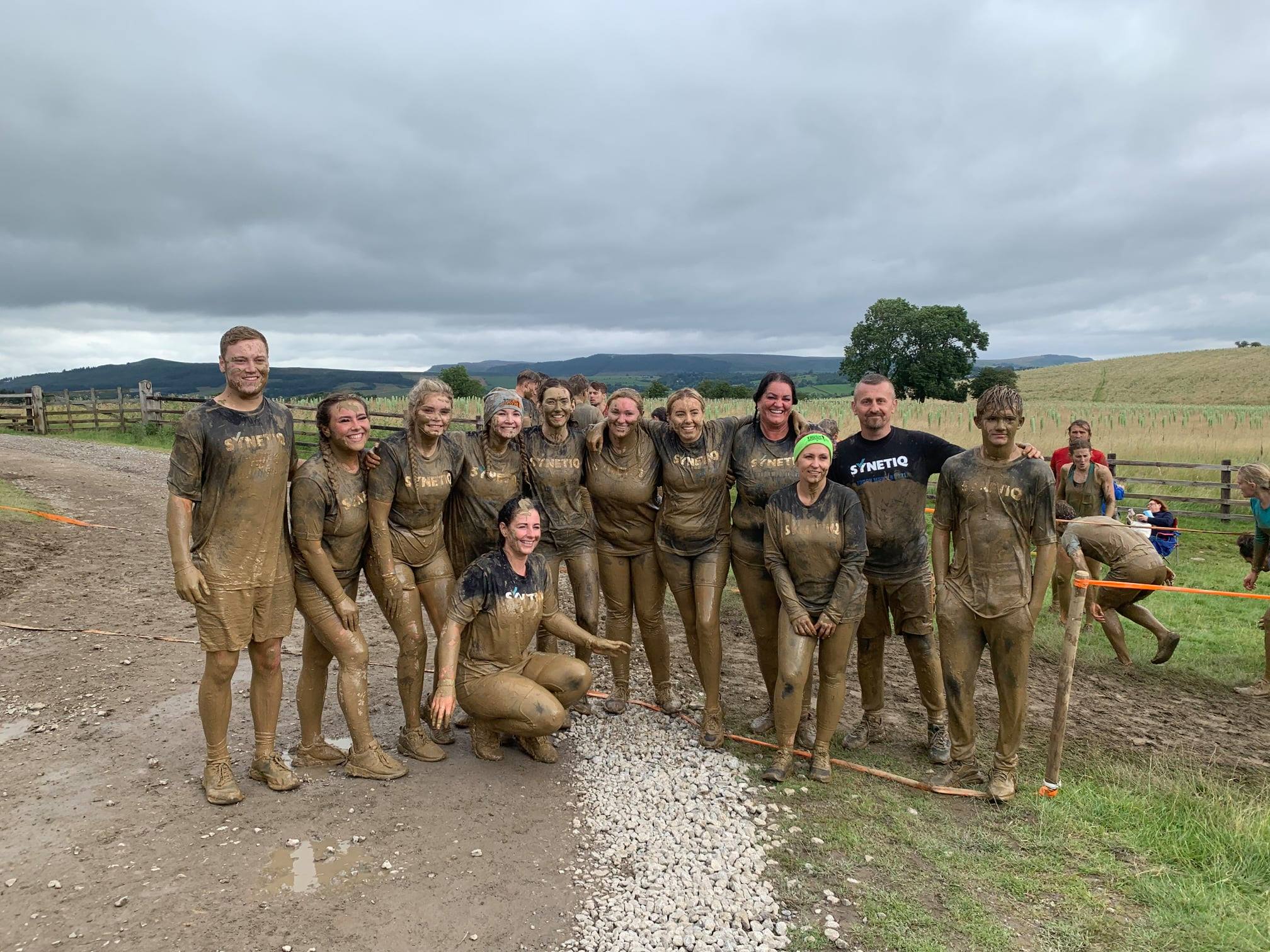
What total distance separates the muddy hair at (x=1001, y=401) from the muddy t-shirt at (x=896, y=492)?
1.54 feet

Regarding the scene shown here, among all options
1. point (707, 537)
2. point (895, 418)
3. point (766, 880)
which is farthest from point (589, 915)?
point (895, 418)

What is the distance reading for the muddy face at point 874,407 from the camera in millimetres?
4926

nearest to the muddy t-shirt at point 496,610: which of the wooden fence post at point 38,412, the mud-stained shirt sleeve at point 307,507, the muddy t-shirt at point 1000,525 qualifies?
the mud-stained shirt sleeve at point 307,507

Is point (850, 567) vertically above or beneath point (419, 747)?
above

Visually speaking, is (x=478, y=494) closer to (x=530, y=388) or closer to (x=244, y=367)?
(x=244, y=367)

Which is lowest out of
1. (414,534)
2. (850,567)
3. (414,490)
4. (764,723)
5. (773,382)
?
(764,723)

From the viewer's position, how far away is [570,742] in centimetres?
521

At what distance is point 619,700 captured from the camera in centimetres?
576

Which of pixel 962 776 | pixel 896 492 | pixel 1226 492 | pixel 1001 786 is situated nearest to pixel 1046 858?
pixel 1001 786

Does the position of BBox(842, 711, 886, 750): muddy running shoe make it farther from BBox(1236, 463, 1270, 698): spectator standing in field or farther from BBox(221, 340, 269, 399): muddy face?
BBox(221, 340, 269, 399): muddy face

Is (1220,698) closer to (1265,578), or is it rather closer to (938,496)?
(938,496)

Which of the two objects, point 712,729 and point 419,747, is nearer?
point 419,747

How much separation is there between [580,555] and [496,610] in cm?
91

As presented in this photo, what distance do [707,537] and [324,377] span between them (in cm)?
7836
